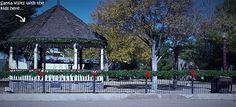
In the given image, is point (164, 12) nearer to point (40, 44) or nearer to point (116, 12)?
point (116, 12)

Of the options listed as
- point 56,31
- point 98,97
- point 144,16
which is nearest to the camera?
point 98,97

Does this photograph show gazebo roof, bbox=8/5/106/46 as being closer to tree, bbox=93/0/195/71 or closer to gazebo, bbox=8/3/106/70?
gazebo, bbox=8/3/106/70

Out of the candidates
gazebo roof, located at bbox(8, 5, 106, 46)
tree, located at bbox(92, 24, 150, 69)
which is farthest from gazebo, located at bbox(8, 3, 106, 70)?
tree, located at bbox(92, 24, 150, 69)

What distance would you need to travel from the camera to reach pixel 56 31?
27.1 m

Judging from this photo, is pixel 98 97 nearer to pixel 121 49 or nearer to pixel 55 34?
pixel 55 34

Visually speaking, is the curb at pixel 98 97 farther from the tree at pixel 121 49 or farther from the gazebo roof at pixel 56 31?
the tree at pixel 121 49

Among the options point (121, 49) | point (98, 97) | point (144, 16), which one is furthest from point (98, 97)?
point (121, 49)

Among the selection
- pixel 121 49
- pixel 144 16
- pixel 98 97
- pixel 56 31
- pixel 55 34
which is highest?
pixel 144 16

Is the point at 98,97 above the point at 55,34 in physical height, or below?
below

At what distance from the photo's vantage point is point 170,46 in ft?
95.1

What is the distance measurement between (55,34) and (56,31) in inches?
13.2

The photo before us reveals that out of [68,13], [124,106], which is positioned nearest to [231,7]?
[68,13]

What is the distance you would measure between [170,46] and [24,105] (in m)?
15.4

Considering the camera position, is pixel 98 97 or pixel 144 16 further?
pixel 144 16
